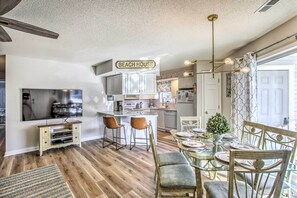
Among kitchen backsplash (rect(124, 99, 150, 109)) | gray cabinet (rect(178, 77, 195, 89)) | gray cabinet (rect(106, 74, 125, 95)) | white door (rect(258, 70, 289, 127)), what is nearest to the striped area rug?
gray cabinet (rect(106, 74, 125, 95))

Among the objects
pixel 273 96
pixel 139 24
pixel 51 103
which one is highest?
pixel 139 24

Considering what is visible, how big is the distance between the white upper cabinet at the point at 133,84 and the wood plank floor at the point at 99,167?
1672 millimetres

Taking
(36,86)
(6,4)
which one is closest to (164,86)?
(36,86)

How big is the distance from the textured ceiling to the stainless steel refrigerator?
2042 mm

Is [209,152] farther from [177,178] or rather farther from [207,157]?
[177,178]

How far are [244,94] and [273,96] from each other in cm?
48

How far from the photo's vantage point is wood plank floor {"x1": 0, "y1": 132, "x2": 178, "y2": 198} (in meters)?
2.27

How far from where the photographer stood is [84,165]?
307 cm

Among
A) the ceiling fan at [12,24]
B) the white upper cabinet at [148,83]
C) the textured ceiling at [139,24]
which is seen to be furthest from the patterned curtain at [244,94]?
the ceiling fan at [12,24]

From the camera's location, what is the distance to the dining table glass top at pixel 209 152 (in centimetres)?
150

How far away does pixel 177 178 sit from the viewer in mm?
1665

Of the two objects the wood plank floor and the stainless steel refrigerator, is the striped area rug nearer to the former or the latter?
the wood plank floor

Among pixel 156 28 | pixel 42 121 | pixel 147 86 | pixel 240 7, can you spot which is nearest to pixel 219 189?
pixel 240 7

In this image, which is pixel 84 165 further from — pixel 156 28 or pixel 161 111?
pixel 161 111
